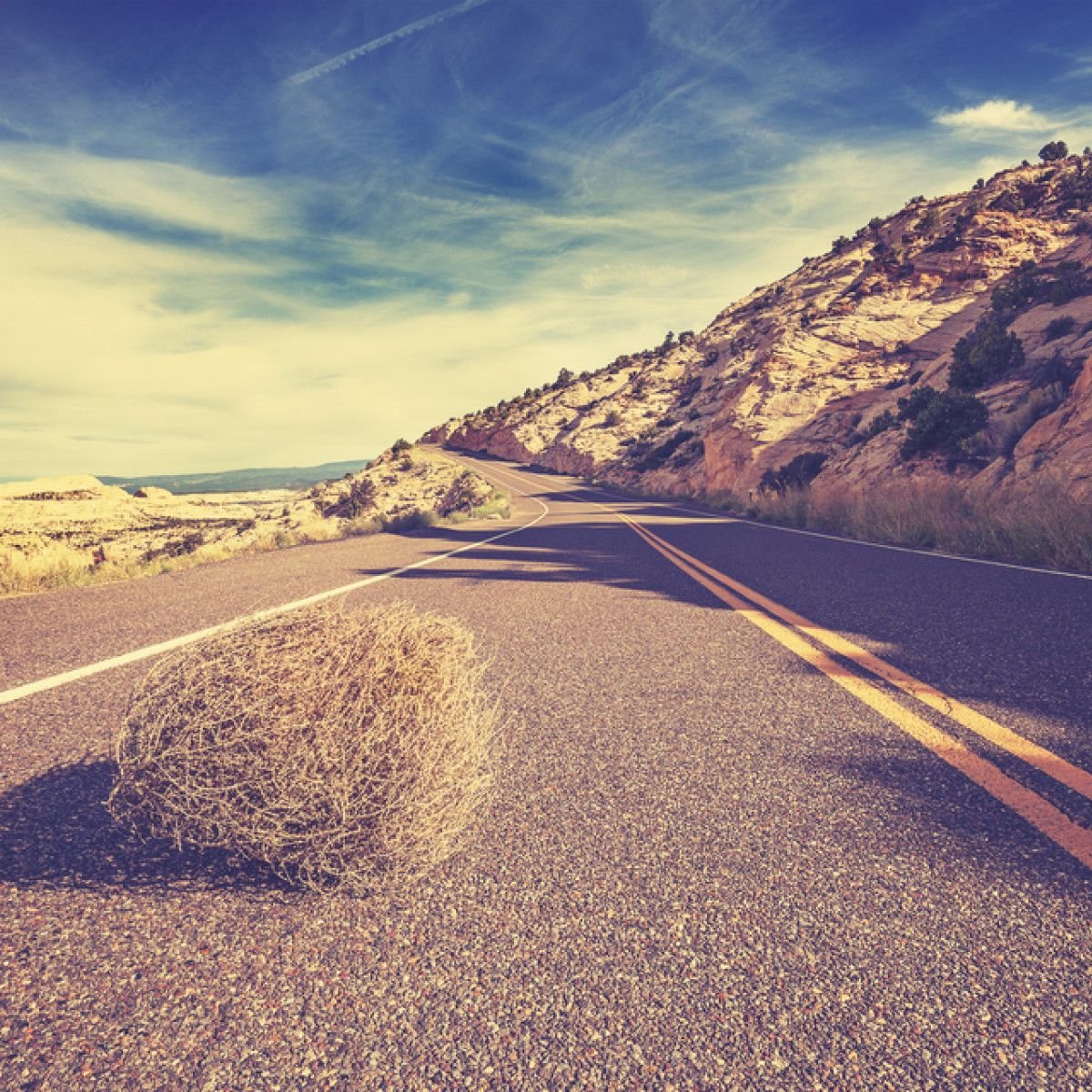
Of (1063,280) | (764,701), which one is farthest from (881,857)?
(1063,280)

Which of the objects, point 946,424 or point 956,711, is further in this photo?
point 946,424

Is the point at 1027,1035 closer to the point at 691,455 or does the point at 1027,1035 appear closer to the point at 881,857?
the point at 881,857

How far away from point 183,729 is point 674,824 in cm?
159

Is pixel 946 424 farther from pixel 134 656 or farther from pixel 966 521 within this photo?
pixel 134 656

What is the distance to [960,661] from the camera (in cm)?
435

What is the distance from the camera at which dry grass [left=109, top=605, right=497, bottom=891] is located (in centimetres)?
199

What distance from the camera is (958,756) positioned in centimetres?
291

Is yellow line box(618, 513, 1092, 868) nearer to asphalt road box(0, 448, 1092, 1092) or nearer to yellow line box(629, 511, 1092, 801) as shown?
asphalt road box(0, 448, 1092, 1092)

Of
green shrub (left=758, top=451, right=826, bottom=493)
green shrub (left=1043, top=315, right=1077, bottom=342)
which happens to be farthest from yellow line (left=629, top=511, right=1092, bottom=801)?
green shrub (left=758, top=451, right=826, bottom=493)

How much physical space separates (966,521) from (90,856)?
12.2 metres

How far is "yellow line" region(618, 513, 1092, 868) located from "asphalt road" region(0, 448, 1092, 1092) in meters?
0.02

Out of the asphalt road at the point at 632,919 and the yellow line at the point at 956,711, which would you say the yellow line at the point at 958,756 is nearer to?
the asphalt road at the point at 632,919

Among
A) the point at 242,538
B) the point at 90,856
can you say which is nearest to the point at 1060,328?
the point at 90,856

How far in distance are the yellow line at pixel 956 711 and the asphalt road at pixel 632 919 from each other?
40 mm
